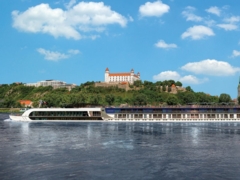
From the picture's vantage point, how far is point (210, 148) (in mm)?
35375

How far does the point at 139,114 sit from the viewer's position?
81.3m

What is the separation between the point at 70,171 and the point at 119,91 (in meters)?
144

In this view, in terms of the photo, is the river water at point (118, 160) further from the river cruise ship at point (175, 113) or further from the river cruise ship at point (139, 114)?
the river cruise ship at point (175, 113)

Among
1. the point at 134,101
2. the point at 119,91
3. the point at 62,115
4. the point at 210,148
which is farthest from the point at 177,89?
the point at 210,148

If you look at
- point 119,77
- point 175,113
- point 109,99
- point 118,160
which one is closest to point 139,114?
point 175,113

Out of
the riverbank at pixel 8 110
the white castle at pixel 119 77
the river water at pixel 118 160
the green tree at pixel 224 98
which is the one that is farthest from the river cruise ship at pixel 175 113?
the white castle at pixel 119 77

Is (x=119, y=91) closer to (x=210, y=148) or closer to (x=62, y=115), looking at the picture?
(x=62, y=115)

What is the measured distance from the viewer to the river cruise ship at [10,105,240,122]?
259 feet

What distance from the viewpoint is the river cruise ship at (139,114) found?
259 feet

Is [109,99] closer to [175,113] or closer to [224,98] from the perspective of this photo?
[224,98]

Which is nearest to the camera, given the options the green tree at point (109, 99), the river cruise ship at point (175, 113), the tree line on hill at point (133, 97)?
the river cruise ship at point (175, 113)

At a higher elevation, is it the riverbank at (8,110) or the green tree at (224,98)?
the green tree at (224,98)

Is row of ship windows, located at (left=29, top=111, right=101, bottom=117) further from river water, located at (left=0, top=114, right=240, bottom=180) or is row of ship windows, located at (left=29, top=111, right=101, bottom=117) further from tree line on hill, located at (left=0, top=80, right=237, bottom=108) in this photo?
river water, located at (left=0, top=114, right=240, bottom=180)

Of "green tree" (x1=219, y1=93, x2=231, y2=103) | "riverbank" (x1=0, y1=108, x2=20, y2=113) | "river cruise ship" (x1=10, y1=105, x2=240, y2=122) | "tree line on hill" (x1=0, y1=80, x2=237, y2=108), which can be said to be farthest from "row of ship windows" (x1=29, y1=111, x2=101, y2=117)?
"riverbank" (x1=0, y1=108, x2=20, y2=113)
